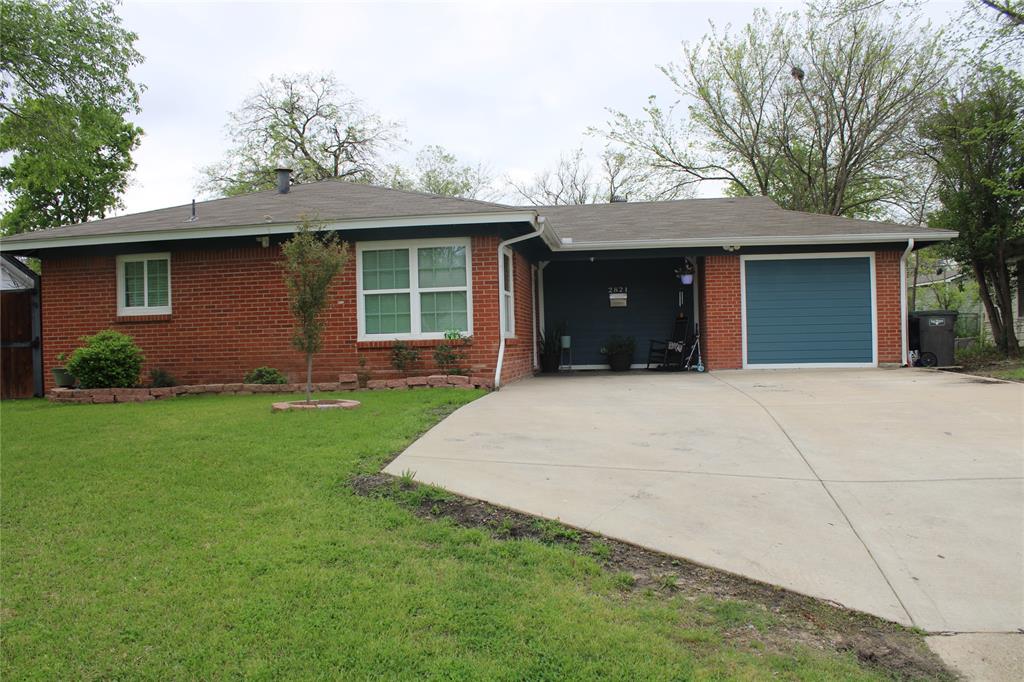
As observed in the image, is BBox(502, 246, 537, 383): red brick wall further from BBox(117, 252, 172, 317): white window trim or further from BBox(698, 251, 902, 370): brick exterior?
BBox(117, 252, 172, 317): white window trim

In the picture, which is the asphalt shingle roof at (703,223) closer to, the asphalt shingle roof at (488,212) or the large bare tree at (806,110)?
the asphalt shingle roof at (488,212)

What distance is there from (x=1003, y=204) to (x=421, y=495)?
611 inches

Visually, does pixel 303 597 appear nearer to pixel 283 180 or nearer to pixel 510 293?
pixel 510 293

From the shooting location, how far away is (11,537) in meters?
3.85

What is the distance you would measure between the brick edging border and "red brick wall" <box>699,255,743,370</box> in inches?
198

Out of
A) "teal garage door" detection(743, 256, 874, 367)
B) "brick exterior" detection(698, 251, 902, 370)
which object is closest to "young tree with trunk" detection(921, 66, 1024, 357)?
"brick exterior" detection(698, 251, 902, 370)

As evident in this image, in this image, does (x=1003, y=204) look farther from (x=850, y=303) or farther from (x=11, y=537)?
(x=11, y=537)

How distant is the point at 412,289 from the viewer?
34.6 feet

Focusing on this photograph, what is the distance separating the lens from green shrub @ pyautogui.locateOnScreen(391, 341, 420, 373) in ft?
34.1

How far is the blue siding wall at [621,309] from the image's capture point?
15102 millimetres

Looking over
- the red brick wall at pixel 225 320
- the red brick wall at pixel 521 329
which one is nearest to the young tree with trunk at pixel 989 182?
the red brick wall at pixel 521 329

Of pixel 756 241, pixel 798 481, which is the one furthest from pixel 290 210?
pixel 798 481

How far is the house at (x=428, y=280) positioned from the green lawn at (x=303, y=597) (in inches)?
197

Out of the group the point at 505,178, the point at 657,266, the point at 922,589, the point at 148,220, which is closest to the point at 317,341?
the point at 148,220
